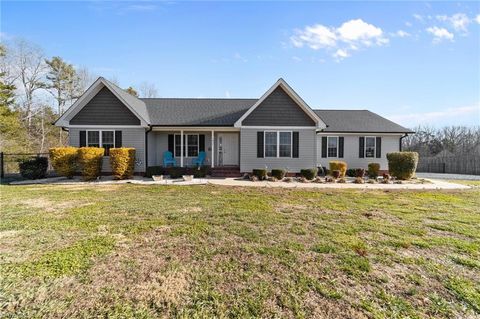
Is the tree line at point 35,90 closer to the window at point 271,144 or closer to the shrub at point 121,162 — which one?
the shrub at point 121,162

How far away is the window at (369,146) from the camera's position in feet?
62.3

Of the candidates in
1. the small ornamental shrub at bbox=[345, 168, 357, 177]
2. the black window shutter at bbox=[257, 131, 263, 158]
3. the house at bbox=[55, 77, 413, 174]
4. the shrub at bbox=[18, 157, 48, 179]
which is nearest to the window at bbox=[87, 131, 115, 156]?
the house at bbox=[55, 77, 413, 174]

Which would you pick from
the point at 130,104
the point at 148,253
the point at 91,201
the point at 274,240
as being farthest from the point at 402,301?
the point at 130,104

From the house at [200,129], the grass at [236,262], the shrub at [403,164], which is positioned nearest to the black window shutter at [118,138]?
the house at [200,129]

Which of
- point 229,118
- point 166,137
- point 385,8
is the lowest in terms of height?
point 166,137

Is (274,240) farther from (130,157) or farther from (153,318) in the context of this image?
(130,157)

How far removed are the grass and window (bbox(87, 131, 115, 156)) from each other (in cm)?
856

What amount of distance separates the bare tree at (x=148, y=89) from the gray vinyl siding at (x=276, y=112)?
31343 millimetres

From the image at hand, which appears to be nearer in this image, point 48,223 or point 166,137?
point 48,223

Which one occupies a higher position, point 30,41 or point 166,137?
point 30,41

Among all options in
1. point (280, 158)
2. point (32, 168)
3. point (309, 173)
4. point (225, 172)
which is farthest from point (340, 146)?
point (32, 168)

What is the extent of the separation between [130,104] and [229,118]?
583 cm

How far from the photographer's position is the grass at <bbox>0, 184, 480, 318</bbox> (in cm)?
293

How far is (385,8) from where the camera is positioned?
10.9 m
